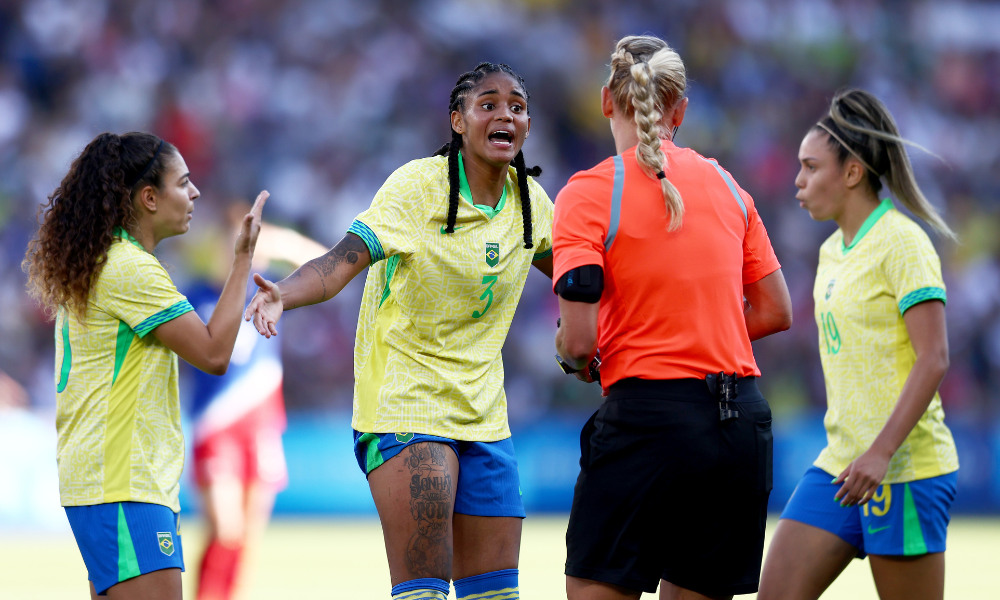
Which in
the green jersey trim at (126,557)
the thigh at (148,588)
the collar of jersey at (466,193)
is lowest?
the thigh at (148,588)

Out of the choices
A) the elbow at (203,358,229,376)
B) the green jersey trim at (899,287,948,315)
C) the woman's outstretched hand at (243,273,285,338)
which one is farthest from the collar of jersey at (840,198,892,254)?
the elbow at (203,358,229,376)

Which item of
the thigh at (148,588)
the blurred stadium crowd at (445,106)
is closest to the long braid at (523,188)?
the thigh at (148,588)

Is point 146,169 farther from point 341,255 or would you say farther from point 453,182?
point 453,182

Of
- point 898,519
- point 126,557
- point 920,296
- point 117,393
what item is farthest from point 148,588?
point 920,296

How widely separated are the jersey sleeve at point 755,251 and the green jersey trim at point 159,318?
1.87 m

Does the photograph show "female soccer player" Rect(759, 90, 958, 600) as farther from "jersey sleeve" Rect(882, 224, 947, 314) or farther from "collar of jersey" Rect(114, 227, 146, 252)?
"collar of jersey" Rect(114, 227, 146, 252)

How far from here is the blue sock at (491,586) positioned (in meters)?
3.56

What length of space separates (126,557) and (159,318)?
0.78m

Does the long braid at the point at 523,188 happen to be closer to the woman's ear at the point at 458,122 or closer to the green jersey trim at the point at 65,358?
the woman's ear at the point at 458,122

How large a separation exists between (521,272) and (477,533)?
0.96 m

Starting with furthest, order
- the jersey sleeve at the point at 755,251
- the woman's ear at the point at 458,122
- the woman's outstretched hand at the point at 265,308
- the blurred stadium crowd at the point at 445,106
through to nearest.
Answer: the blurred stadium crowd at the point at 445,106 → the woman's ear at the point at 458,122 → the jersey sleeve at the point at 755,251 → the woman's outstretched hand at the point at 265,308

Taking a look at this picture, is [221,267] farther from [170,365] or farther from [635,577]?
[635,577]

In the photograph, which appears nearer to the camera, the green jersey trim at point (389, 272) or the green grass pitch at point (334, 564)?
the green jersey trim at point (389, 272)

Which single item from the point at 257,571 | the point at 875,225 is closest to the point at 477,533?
the point at 875,225
